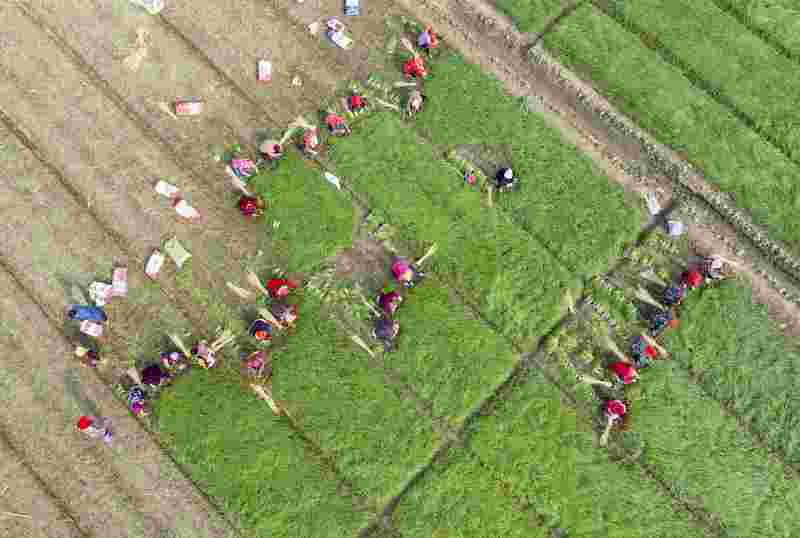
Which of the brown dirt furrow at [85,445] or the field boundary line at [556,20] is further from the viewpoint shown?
the field boundary line at [556,20]

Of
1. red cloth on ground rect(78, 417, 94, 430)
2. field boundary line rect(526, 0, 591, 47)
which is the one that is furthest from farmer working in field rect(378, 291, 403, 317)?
field boundary line rect(526, 0, 591, 47)

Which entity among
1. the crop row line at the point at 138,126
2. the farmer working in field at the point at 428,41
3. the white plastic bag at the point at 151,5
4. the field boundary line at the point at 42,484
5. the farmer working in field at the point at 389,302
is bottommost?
the field boundary line at the point at 42,484

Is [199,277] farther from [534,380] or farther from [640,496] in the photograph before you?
[640,496]

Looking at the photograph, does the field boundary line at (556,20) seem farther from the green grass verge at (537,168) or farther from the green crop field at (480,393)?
the green crop field at (480,393)

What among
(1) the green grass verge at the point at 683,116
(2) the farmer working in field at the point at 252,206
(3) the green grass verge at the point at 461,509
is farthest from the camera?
(1) the green grass verge at the point at 683,116

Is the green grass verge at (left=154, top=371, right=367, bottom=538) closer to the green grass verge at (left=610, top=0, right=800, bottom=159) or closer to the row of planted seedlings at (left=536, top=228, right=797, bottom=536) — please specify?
the row of planted seedlings at (left=536, top=228, right=797, bottom=536)

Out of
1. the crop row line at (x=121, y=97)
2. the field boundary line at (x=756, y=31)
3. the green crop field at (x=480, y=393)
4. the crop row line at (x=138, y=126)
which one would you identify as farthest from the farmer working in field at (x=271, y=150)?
the field boundary line at (x=756, y=31)

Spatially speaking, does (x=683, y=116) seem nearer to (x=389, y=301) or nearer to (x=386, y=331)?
(x=389, y=301)

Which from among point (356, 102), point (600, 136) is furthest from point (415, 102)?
point (600, 136)

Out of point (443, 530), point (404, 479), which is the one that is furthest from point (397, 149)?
point (443, 530)
